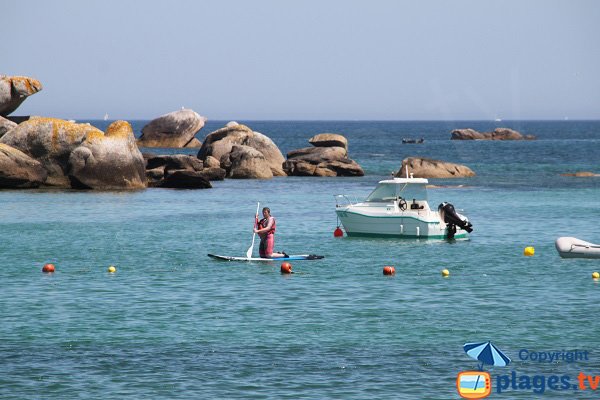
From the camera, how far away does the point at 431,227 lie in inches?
1721

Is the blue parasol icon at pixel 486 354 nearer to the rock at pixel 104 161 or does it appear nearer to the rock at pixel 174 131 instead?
the rock at pixel 104 161

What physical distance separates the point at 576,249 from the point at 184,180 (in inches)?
1545

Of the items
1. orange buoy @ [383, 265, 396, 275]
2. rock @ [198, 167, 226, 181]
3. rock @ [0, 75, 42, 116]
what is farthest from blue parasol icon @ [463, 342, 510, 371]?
rock @ [0, 75, 42, 116]

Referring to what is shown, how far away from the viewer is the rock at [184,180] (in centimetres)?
7213

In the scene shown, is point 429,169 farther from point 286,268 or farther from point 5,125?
point 286,268

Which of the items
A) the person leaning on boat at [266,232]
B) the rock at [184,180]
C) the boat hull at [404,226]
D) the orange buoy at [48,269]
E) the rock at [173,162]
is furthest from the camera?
the rock at [173,162]

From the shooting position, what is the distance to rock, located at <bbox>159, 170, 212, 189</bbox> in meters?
72.1

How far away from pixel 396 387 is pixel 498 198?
156 feet

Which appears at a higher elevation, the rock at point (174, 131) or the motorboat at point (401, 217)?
the rock at point (174, 131)

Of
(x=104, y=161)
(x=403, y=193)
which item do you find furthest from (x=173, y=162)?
(x=403, y=193)

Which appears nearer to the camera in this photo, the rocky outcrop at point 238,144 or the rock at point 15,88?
the rock at point 15,88

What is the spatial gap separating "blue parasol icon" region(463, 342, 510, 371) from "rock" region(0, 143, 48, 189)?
4918cm

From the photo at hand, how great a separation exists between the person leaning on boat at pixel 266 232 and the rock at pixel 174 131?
3755 inches

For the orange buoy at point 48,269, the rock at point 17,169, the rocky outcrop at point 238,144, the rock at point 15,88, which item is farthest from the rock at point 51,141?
the orange buoy at point 48,269
